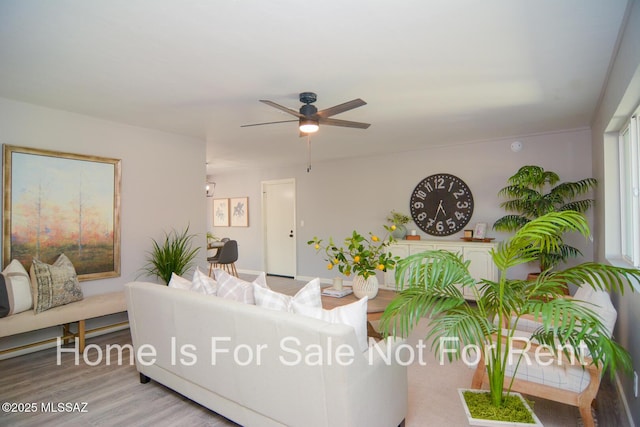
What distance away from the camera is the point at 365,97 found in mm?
3252

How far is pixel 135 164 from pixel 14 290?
1.75 m

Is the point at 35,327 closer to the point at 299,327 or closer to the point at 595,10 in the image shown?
the point at 299,327

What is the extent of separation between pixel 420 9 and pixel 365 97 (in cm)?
138

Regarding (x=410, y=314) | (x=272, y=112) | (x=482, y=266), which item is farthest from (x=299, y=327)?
(x=482, y=266)

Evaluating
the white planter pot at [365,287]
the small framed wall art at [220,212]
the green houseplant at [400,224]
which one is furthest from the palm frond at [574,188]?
the small framed wall art at [220,212]

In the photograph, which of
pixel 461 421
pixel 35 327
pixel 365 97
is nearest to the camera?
pixel 461 421

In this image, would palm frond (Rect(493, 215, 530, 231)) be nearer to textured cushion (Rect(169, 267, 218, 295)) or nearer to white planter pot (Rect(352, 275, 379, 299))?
white planter pot (Rect(352, 275, 379, 299))

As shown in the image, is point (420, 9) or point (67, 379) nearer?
point (420, 9)

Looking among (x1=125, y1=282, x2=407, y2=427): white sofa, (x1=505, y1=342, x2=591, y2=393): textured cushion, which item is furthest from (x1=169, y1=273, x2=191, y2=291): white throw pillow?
(x1=505, y1=342, x2=591, y2=393): textured cushion

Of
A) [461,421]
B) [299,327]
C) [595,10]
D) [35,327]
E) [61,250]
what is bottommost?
[461,421]

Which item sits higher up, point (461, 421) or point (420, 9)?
point (420, 9)

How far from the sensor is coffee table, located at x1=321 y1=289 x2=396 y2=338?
3064 millimetres

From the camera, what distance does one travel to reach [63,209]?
358 cm

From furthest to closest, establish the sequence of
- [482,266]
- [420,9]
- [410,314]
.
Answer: [482,266], [420,9], [410,314]
